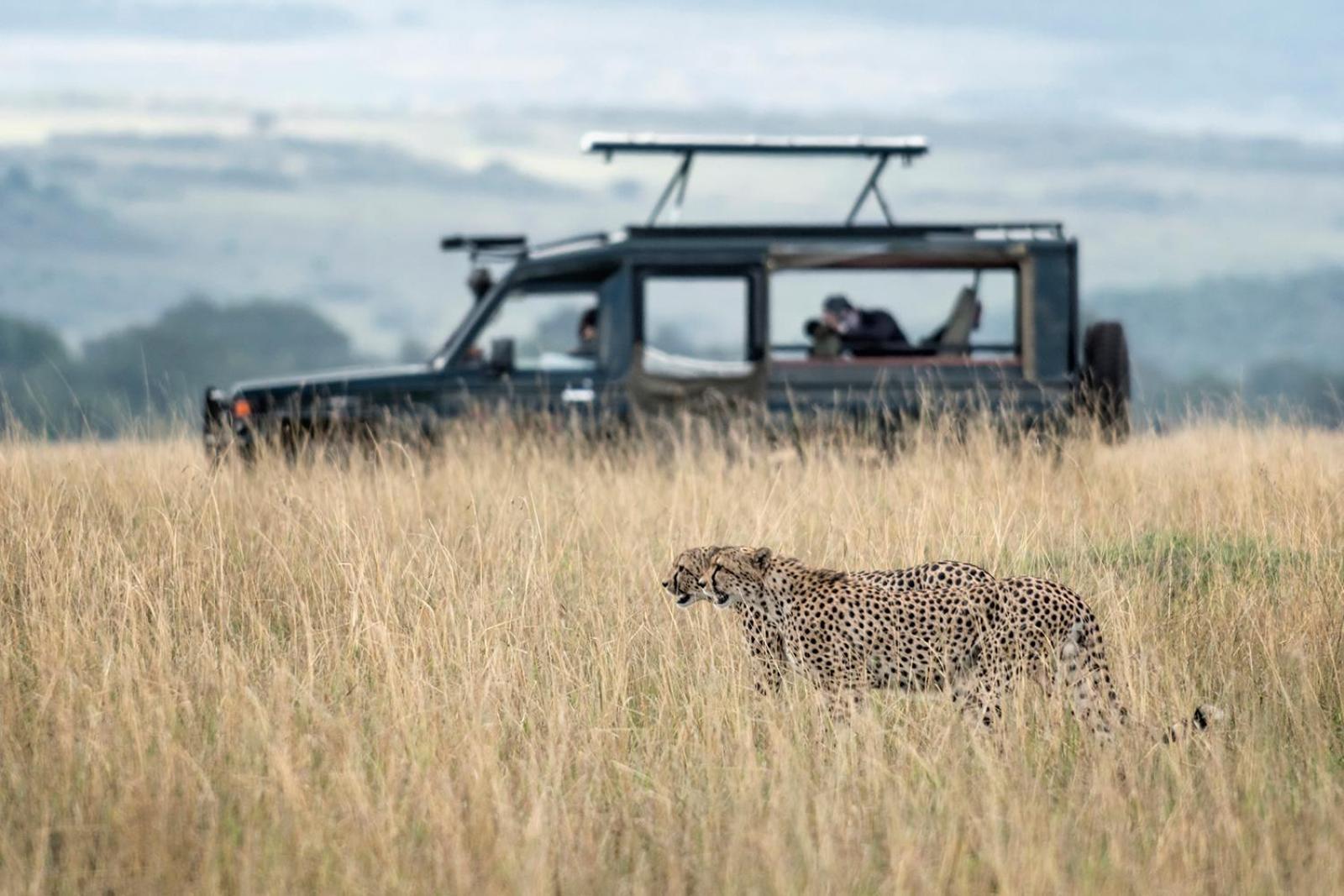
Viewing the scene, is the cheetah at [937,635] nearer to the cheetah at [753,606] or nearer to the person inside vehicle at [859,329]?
the cheetah at [753,606]

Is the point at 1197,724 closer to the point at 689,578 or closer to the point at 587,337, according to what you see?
the point at 689,578

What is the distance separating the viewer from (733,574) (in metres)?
5.13

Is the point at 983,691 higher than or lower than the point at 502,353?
lower

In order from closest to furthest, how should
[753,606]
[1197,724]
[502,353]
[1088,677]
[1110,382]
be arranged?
1. [1197,724]
2. [1088,677]
3. [753,606]
4. [502,353]
5. [1110,382]

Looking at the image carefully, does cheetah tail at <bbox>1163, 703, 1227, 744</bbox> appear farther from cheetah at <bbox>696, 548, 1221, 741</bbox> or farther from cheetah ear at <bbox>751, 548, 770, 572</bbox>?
cheetah ear at <bbox>751, 548, 770, 572</bbox>

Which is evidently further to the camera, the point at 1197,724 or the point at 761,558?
the point at 761,558

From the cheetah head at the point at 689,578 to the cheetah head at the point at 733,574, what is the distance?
0.7 inches

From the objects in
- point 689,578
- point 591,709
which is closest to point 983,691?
point 689,578

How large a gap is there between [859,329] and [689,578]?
242 inches

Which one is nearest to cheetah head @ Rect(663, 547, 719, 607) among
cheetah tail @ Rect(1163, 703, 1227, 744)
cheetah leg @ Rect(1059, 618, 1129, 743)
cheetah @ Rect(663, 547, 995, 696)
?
cheetah @ Rect(663, 547, 995, 696)

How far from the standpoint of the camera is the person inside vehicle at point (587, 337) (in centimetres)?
1094

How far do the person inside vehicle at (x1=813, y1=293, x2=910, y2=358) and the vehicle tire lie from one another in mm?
1233

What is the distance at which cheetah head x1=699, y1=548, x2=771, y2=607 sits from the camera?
201 inches

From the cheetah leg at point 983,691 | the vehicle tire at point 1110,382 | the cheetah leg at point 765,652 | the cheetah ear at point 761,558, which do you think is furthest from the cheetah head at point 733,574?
the vehicle tire at point 1110,382
